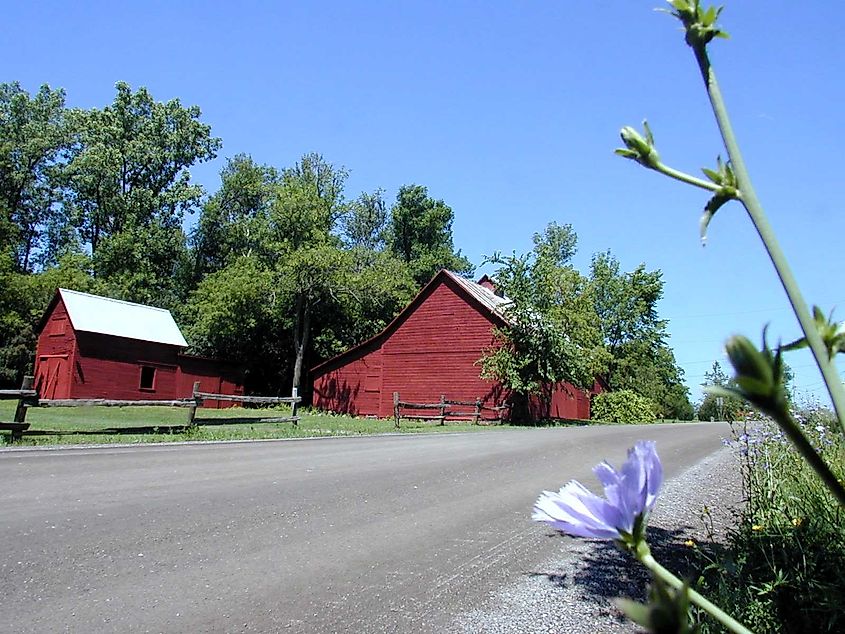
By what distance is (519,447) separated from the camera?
15.7m

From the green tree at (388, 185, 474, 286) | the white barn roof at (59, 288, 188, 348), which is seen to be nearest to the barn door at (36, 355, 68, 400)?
the white barn roof at (59, 288, 188, 348)

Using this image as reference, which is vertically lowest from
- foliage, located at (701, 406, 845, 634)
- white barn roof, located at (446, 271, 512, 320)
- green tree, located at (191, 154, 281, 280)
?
foliage, located at (701, 406, 845, 634)

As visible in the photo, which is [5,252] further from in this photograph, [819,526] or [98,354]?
[819,526]

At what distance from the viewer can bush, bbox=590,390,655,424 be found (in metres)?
44.8

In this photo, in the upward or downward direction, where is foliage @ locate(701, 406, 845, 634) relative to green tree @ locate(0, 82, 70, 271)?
downward

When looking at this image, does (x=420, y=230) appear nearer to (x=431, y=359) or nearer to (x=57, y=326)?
(x=431, y=359)

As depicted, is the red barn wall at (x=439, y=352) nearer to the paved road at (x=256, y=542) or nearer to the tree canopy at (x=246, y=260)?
the tree canopy at (x=246, y=260)

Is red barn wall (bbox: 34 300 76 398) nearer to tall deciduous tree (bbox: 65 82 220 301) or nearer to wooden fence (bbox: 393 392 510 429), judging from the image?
tall deciduous tree (bbox: 65 82 220 301)

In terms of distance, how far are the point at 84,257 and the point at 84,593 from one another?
49.6m

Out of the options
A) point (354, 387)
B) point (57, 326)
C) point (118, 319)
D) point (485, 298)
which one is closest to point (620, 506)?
point (485, 298)

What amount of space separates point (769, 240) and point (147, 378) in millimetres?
41081

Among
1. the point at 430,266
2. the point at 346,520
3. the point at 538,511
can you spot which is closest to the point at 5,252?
the point at 430,266

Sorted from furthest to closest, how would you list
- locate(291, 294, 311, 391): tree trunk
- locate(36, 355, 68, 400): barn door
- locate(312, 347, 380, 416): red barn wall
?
locate(291, 294, 311, 391): tree trunk, locate(312, 347, 380, 416): red barn wall, locate(36, 355, 68, 400): barn door

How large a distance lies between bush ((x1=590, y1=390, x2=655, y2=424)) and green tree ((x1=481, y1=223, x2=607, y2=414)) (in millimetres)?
12922
